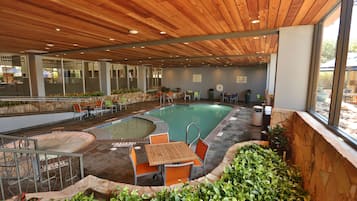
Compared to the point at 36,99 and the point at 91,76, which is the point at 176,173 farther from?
the point at 91,76

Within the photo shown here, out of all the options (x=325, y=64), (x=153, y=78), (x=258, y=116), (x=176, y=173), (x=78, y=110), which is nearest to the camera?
(x=176, y=173)

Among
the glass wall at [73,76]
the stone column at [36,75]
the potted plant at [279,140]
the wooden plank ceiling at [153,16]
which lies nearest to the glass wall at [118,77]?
the glass wall at [73,76]

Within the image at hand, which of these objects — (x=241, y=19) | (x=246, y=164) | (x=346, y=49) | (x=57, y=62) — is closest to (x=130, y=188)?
(x=246, y=164)

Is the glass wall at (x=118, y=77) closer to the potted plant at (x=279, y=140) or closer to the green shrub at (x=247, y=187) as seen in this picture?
the potted plant at (x=279, y=140)

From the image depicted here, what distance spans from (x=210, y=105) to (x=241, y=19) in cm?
1131

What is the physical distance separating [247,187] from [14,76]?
10.7 metres

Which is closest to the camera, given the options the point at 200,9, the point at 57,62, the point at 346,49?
the point at 346,49

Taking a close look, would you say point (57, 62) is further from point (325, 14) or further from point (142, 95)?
point (325, 14)

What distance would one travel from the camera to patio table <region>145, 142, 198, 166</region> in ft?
9.96

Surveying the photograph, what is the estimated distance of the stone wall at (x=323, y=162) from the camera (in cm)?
145

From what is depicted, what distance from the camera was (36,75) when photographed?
8.28 metres

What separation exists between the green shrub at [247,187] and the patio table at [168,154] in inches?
31.3

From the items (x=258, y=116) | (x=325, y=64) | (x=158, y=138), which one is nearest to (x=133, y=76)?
(x=258, y=116)

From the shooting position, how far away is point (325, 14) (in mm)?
2949
